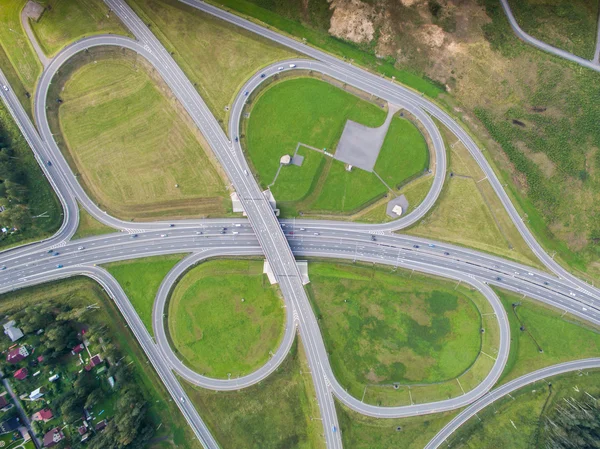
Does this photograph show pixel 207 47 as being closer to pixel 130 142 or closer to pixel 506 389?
pixel 130 142

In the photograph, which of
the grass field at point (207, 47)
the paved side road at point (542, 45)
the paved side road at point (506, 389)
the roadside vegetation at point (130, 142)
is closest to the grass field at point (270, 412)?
the paved side road at point (506, 389)

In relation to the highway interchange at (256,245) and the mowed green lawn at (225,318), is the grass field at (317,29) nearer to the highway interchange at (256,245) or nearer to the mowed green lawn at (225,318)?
the highway interchange at (256,245)

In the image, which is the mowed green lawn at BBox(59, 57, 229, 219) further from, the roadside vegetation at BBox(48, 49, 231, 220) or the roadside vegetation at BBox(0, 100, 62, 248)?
the roadside vegetation at BBox(0, 100, 62, 248)

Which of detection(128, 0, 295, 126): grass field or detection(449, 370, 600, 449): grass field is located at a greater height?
detection(128, 0, 295, 126): grass field

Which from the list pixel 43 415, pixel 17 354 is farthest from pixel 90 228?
pixel 43 415

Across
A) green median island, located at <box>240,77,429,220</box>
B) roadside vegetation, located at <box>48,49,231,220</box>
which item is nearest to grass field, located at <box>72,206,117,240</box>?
roadside vegetation, located at <box>48,49,231,220</box>

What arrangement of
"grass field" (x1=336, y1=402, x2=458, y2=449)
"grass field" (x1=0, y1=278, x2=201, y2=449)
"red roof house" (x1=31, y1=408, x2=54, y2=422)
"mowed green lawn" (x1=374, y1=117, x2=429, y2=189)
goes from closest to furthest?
1. "red roof house" (x1=31, y1=408, x2=54, y2=422)
2. "grass field" (x1=336, y1=402, x2=458, y2=449)
3. "grass field" (x1=0, y1=278, x2=201, y2=449)
4. "mowed green lawn" (x1=374, y1=117, x2=429, y2=189)

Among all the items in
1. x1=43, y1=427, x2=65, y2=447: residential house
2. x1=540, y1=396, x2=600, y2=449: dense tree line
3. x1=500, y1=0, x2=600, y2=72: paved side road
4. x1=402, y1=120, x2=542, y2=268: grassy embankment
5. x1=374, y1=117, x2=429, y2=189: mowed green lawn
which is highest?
x1=500, y1=0, x2=600, y2=72: paved side road

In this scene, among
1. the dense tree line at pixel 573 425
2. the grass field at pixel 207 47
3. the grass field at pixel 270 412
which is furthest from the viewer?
the grass field at pixel 207 47
